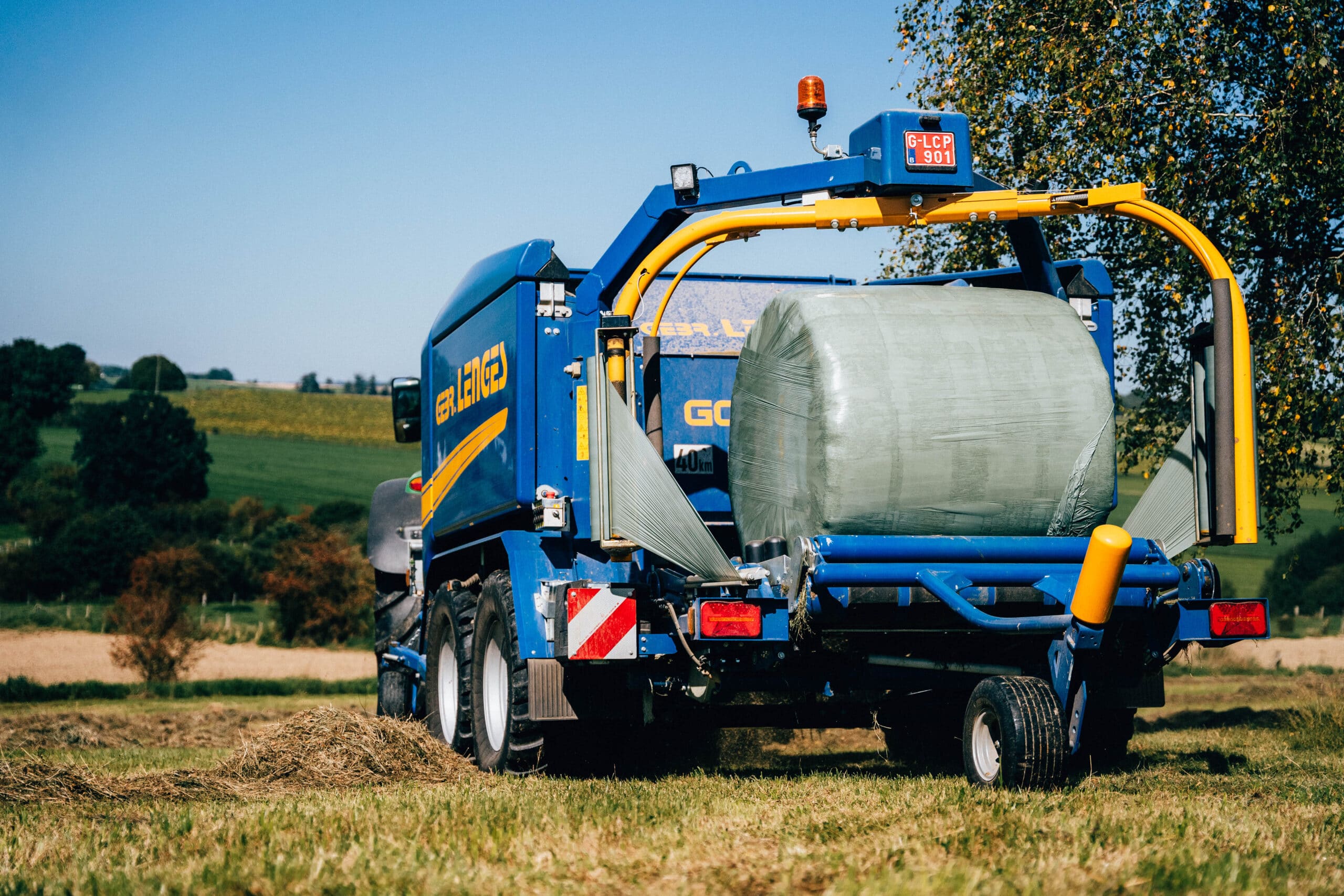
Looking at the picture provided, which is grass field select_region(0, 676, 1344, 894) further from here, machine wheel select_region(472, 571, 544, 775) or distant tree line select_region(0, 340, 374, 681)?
distant tree line select_region(0, 340, 374, 681)

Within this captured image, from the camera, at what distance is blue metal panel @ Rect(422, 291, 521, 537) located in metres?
8.34

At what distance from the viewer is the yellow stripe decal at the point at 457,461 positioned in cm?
891

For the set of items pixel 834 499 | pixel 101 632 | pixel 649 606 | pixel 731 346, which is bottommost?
pixel 101 632

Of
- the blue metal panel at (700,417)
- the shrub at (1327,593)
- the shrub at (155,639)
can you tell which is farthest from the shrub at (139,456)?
the blue metal panel at (700,417)

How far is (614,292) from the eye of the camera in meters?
7.82

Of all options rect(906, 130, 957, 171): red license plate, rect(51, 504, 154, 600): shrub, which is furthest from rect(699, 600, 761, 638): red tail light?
rect(51, 504, 154, 600): shrub

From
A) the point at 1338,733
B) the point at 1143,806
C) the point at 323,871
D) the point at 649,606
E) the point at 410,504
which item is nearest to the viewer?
the point at 323,871

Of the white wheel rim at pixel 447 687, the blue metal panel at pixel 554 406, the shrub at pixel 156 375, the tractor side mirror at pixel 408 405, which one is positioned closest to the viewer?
the blue metal panel at pixel 554 406

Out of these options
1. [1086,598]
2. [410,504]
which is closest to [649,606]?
[1086,598]

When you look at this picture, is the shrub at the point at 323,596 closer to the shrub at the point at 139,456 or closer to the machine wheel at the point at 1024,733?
the shrub at the point at 139,456

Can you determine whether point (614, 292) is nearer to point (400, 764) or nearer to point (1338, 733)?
point (400, 764)

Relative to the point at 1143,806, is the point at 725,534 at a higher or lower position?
higher

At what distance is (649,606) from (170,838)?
2891mm

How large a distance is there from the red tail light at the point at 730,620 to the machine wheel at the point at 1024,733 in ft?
3.62
